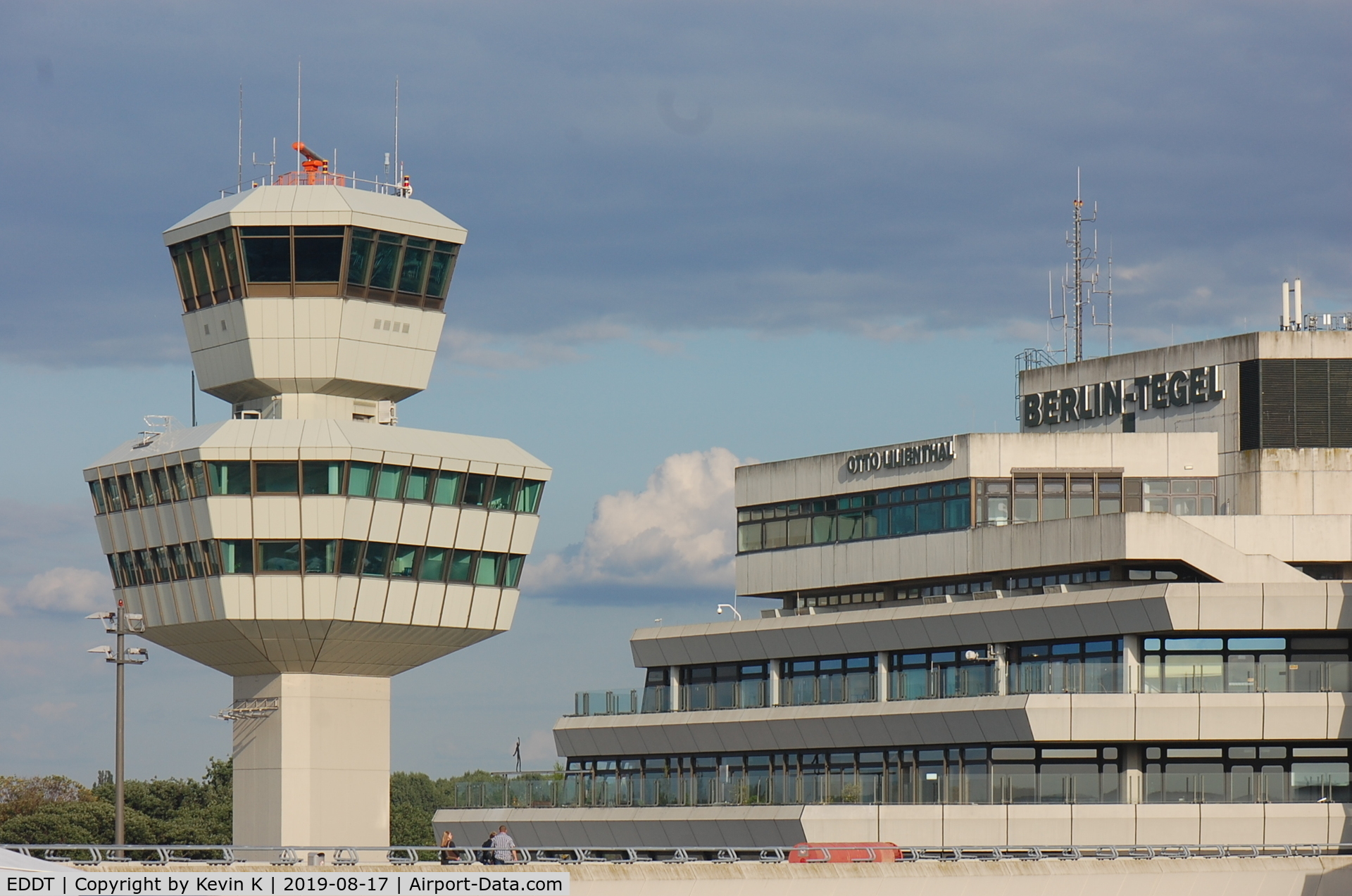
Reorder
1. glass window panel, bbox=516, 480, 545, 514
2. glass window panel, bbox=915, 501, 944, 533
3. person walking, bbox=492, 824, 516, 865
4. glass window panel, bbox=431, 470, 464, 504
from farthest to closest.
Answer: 1. glass window panel, bbox=516, 480, 545, 514
2. glass window panel, bbox=915, 501, 944, 533
3. glass window panel, bbox=431, 470, 464, 504
4. person walking, bbox=492, 824, 516, 865

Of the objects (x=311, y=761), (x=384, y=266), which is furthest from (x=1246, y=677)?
(x=384, y=266)

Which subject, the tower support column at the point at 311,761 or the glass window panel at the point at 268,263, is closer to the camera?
the tower support column at the point at 311,761

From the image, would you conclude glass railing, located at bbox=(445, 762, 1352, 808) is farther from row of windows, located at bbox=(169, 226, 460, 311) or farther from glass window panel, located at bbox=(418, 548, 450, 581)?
row of windows, located at bbox=(169, 226, 460, 311)

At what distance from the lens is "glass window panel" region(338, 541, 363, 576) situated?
7062cm

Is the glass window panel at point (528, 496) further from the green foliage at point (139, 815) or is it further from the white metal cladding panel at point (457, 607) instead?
the green foliage at point (139, 815)

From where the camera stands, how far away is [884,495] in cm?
7581

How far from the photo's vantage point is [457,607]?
74.1m

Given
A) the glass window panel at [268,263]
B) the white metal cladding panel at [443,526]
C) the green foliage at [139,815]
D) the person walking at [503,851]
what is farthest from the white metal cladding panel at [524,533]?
the green foliage at [139,815]

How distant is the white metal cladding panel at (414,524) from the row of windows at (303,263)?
26.1 feet

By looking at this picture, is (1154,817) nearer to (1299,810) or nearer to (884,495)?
(1299,810)

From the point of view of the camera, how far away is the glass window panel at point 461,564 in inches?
2911

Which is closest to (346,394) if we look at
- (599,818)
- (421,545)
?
(421,545)

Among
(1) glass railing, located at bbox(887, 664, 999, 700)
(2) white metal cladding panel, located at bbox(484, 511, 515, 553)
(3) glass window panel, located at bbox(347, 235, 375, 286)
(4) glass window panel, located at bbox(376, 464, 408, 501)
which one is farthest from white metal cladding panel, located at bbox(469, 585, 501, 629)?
(1) glass railing, located at bbox(887, 664, 999, 700)

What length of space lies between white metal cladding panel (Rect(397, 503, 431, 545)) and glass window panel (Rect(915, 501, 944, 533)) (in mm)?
17531
